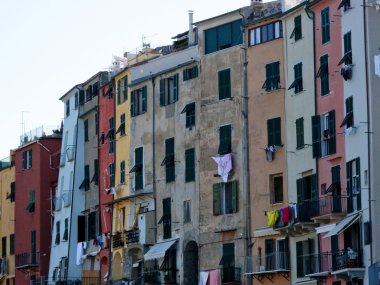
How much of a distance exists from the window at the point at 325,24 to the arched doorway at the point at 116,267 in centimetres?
2881

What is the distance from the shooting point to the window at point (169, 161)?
300 ft

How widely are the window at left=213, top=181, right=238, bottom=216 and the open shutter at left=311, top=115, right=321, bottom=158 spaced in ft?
30.1

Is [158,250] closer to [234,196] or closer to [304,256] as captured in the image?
[234,196]

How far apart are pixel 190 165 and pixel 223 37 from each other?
859cm

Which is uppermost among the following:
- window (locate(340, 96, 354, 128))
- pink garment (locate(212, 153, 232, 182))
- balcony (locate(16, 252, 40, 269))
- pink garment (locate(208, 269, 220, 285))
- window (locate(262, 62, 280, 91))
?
window (locate(262, 62, 280, 91))

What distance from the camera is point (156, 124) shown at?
93.8 meters

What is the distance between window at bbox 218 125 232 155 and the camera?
281 ft

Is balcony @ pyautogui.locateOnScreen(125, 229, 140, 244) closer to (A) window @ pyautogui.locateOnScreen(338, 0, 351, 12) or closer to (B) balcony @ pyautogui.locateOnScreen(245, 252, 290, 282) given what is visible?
(B) balcony @ pyautogui.locateOnScreen(245, 252, 290, 282)

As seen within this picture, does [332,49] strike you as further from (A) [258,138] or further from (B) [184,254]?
(B) [184,254]

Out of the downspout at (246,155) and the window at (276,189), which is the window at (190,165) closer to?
the downspout at (246,155)

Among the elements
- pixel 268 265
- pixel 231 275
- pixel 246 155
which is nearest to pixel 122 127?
pixel 246 155

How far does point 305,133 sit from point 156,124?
1790cm

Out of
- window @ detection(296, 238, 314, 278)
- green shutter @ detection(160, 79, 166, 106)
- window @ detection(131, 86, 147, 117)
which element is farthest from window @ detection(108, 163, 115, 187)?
window @ detection(296, 238, 314, 278)

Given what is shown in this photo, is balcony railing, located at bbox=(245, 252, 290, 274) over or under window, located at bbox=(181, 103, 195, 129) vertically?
under
